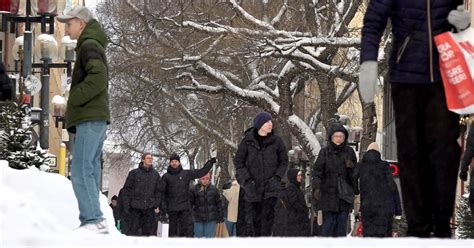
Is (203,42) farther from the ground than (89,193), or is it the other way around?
(203,42)

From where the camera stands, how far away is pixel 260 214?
1711 centimetres

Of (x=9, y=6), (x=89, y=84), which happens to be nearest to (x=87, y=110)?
(x=89, y=84)

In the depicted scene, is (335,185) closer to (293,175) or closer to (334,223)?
(334,223)

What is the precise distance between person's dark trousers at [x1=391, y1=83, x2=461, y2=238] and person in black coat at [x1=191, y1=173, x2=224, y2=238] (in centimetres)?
1593

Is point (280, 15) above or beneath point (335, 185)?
above

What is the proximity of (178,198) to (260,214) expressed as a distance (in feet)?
23.8

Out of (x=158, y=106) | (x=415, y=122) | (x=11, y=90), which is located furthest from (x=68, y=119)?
(x=158, y=106)

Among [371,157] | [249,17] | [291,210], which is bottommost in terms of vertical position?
[291,210]

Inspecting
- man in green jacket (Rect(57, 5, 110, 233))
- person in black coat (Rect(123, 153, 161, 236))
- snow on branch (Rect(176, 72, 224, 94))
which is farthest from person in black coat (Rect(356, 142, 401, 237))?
snow on branch (Rect(176, 72, 224, 94))

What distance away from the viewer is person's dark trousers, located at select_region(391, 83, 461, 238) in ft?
Answer: 32.2

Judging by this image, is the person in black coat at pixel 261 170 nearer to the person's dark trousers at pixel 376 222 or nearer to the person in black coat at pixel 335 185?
the person in black coat at pixel 335 185

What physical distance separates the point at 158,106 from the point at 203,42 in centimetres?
1771

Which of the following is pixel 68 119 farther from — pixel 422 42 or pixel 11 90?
pixel 422 42

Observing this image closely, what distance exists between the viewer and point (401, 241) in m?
8.66
